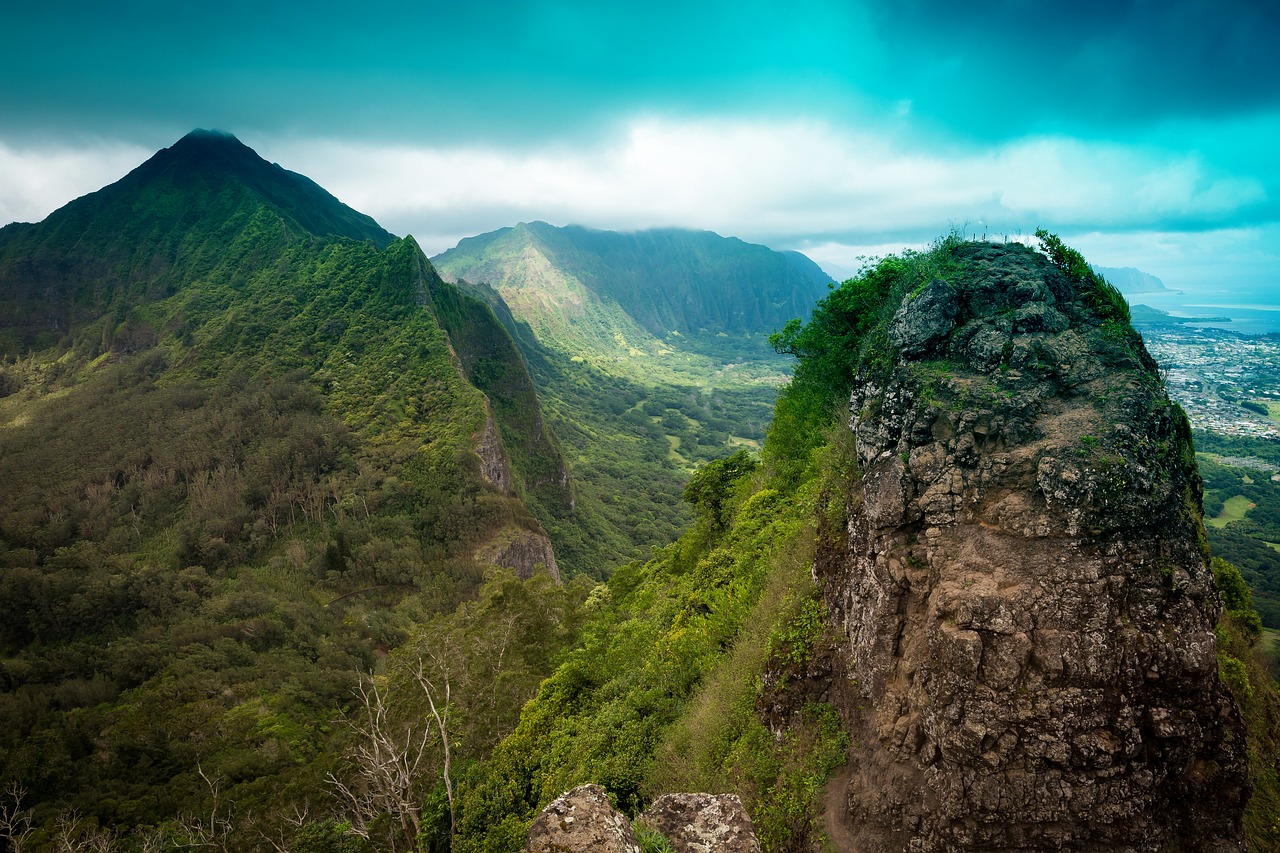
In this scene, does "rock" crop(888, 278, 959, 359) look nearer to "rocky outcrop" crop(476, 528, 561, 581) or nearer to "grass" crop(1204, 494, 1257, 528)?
"rocky outcrop" crop(476, 528, 561, 581)

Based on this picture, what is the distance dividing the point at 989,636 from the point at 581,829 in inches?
298

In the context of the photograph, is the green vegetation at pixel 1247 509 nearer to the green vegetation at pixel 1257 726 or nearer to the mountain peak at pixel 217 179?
the green vegetation at pixel 1257 726

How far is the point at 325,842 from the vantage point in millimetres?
21125

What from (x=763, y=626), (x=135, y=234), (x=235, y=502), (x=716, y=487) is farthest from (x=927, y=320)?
(x=135, y=234)

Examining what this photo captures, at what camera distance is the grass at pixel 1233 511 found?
70.9m

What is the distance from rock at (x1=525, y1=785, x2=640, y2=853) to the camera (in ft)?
25.7

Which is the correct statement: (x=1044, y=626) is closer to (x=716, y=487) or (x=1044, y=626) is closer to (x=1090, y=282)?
(x=1090, y=282)

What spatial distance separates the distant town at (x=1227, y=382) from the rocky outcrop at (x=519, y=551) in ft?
283

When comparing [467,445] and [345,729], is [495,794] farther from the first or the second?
[467,445]

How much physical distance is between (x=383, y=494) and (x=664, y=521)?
66583 millimetres

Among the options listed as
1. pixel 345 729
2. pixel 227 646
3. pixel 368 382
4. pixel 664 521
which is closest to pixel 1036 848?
pixel 345 729

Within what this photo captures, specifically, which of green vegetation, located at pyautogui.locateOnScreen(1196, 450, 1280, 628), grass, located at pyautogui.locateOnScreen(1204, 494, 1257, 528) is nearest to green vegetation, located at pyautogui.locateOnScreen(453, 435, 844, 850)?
green vegetation, located at pyautogui.locateOnScreen(1196, 450, 1280, 628)

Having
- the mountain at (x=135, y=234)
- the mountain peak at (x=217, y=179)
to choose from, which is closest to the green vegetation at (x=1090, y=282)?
the mountain at (x=135, y=234)

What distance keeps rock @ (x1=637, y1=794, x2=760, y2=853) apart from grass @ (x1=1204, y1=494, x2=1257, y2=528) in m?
89.9
